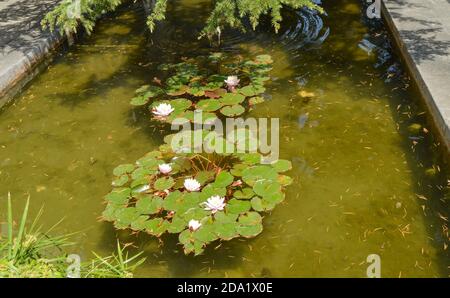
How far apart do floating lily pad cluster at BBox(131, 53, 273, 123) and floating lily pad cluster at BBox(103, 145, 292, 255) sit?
61 cm

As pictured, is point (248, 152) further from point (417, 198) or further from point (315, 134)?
point (417, 198)

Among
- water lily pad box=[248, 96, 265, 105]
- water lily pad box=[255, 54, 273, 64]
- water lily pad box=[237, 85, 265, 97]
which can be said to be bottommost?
water lily pad box=[248, 96, 265, 105]

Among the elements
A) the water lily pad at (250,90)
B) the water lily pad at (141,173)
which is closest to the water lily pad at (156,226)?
the water lily pad at (141,173)

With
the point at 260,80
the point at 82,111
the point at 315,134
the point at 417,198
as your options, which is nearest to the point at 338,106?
the point at 315,134

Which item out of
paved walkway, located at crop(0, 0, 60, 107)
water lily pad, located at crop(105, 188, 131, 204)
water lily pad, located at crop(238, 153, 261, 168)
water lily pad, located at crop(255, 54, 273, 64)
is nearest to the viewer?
water lily pad, located at crop(105, 188, 131, 204)

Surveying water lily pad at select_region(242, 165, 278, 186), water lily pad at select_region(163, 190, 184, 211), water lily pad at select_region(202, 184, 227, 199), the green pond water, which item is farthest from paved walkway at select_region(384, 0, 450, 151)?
water lily pad at select_region(163, 190, 184, 211)

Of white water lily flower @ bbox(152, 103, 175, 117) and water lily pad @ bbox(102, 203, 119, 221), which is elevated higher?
white water lily flower @ bbox(152, 103, 175, 117)

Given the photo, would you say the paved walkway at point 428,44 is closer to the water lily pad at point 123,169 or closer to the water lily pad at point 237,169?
the water lily pad at point 237,169

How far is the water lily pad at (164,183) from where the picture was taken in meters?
2.98

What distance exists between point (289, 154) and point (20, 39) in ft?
10.8

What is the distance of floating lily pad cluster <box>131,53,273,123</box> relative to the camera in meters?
3.83

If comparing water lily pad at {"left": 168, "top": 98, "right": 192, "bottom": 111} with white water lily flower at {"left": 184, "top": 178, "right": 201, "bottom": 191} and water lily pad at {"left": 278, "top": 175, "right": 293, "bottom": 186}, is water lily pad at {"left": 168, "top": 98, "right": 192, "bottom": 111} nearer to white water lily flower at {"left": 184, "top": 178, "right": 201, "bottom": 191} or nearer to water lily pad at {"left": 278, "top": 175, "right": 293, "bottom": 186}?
white water lily flower at {"left": 184, "top": 178, "right": 201, "bottom": 191}

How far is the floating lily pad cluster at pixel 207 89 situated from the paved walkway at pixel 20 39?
1247 millimetres

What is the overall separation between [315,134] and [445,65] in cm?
131
